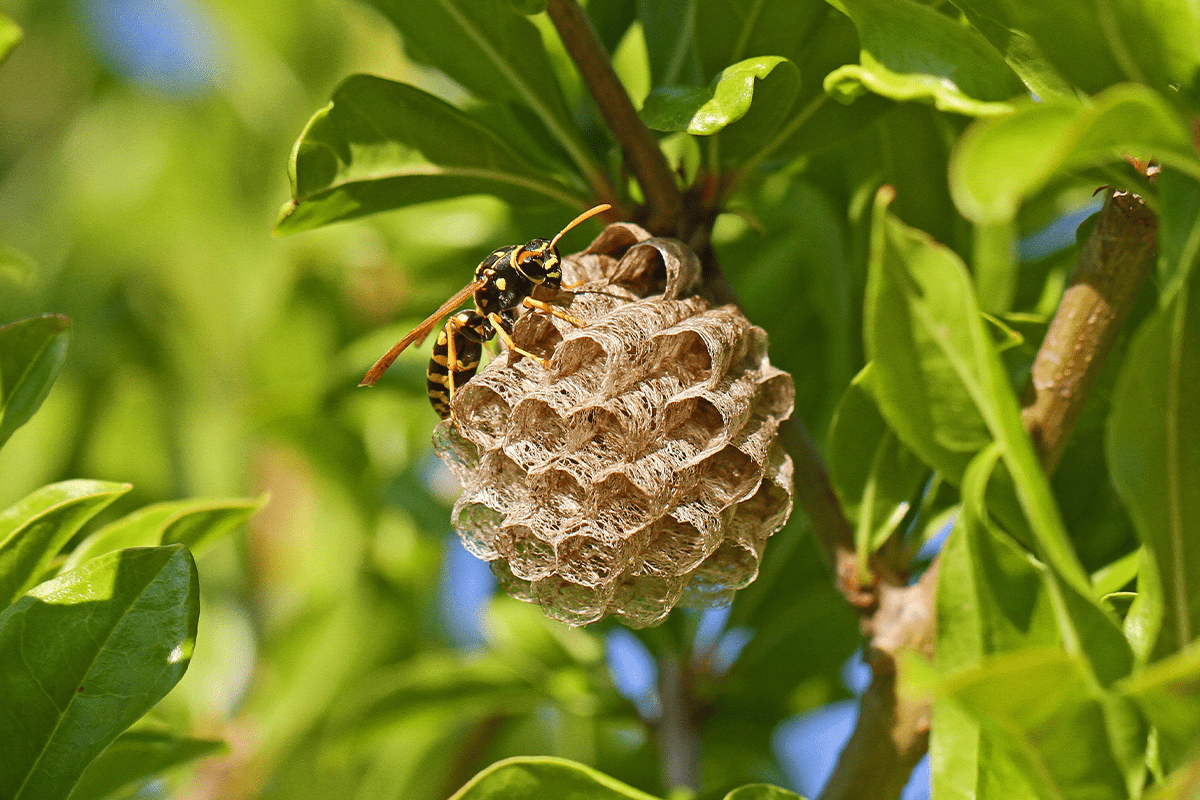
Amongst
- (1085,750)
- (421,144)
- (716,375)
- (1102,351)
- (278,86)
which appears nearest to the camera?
(1085,750)

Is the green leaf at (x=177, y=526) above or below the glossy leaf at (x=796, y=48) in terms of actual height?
below

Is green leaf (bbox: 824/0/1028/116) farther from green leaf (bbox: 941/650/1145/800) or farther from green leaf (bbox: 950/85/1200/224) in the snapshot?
green leaf (bbox: 941/650/1145/800)

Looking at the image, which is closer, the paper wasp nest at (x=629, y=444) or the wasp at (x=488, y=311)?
the paper wasp nest at (x=629, y=444)

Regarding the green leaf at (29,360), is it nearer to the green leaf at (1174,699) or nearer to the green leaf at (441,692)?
the green leaf at (441,692)

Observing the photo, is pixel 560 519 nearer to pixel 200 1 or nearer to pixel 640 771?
A: pixel 640 771

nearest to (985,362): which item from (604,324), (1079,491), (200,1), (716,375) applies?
(716,375)

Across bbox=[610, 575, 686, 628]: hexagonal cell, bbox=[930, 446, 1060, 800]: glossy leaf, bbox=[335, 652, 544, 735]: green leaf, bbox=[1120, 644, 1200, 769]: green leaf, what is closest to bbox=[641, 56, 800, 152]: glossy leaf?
bbox=[930, 446, 1060, 800]: glossy leaf

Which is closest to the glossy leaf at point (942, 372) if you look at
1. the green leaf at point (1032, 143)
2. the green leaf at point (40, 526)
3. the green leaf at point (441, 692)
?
the green leaf at point (1032, 143)
